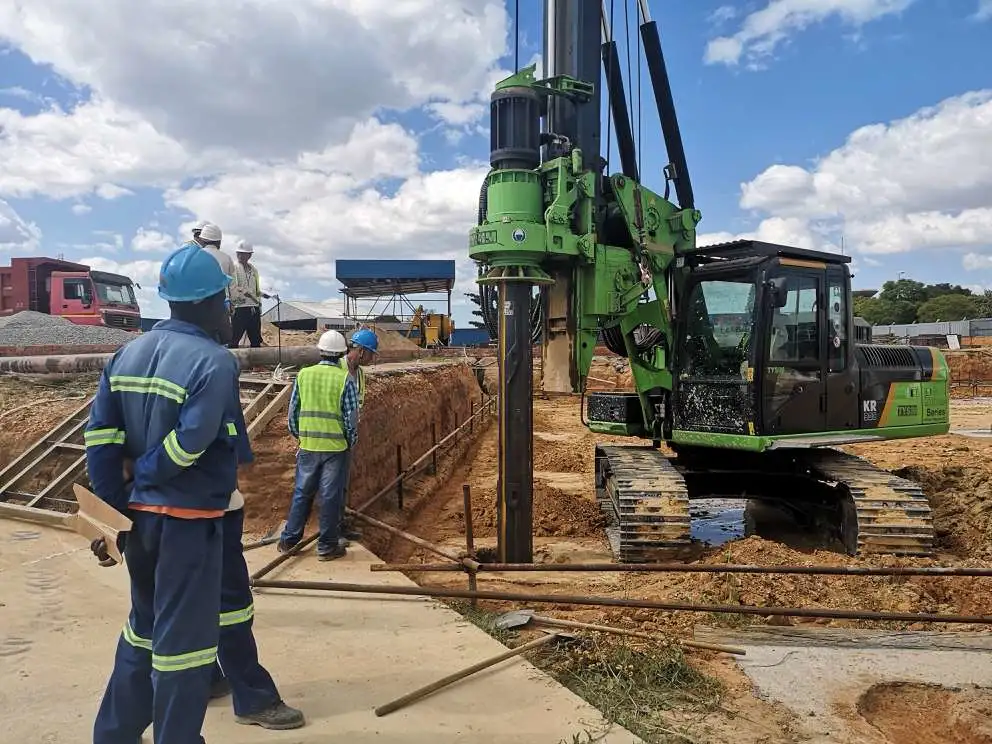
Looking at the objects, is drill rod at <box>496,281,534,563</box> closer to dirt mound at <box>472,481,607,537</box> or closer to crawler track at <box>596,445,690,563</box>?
crawler track at <box>596,445,690,563</box>

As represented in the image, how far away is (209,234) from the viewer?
278 inches

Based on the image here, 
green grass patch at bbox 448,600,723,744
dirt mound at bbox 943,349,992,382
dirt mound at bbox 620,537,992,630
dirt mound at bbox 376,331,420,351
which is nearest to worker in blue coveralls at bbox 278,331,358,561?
green grass patch at bbox 448,600,723,744

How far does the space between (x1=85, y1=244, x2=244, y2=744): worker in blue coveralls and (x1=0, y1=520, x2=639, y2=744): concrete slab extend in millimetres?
518

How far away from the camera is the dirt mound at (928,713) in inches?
140

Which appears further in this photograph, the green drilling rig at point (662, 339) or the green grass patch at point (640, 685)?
the green drilling rig at point (662, 339)

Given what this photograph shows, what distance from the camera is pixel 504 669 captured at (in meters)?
3.67

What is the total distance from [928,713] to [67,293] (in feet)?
73.6

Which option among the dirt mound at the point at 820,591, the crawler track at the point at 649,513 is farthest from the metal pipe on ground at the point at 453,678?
the crawler track at the point at 649,513

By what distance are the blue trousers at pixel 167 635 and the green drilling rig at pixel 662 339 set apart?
3771 mm

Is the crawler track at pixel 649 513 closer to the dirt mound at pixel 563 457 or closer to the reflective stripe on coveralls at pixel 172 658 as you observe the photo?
the reflective stripe on coveralls at pixel 172 658

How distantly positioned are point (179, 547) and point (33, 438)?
230 inches

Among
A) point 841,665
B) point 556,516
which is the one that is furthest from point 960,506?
point 841,665

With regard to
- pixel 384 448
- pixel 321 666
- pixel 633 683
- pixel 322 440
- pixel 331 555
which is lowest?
pixel 633 683

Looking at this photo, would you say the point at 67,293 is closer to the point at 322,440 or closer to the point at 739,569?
the point at 322,440
